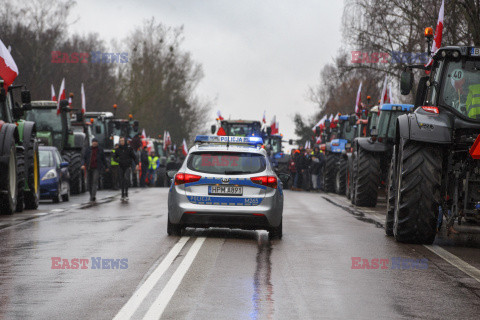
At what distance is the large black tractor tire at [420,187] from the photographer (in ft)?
46.1

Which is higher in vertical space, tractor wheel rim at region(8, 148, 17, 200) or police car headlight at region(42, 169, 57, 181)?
tractor wheel rim at region(8, 148, 17, 200)

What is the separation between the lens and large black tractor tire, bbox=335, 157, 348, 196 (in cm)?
3309

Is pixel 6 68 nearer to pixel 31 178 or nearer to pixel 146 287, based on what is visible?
pixel 31 178

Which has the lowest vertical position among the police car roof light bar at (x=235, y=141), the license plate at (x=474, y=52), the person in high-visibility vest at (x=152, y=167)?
the person in high-visibility vest at (x=152, y=167)

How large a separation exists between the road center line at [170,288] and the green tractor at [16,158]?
7580 millimetres

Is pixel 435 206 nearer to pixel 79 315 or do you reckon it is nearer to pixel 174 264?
pixel 174 264

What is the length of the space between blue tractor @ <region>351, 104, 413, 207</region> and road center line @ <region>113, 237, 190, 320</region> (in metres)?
12.1

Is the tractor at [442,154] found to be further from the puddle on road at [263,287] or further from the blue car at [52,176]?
the blue car at [52,176]

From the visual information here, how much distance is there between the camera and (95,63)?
3036 inches

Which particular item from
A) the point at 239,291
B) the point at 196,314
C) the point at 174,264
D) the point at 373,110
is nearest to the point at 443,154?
the point at 174,264

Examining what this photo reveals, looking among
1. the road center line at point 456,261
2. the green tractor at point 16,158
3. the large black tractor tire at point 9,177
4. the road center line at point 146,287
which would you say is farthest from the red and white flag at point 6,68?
the road center line at point 456,261

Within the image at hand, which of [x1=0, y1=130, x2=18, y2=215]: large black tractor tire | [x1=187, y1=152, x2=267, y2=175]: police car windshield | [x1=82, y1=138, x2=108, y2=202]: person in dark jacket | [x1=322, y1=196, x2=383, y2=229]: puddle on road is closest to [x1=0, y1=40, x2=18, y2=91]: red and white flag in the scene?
[x1=0, y1=130, x2=18, y2=215]: large black tractor tire

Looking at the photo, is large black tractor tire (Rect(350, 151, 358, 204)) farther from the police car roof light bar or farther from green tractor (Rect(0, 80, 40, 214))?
the police car roof light bar

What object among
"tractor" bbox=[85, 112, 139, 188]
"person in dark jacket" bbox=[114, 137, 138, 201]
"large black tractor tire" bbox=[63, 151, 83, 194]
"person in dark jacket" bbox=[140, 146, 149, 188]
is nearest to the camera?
"person in dark jacket" bbox=[114, 137, 138, 201]
